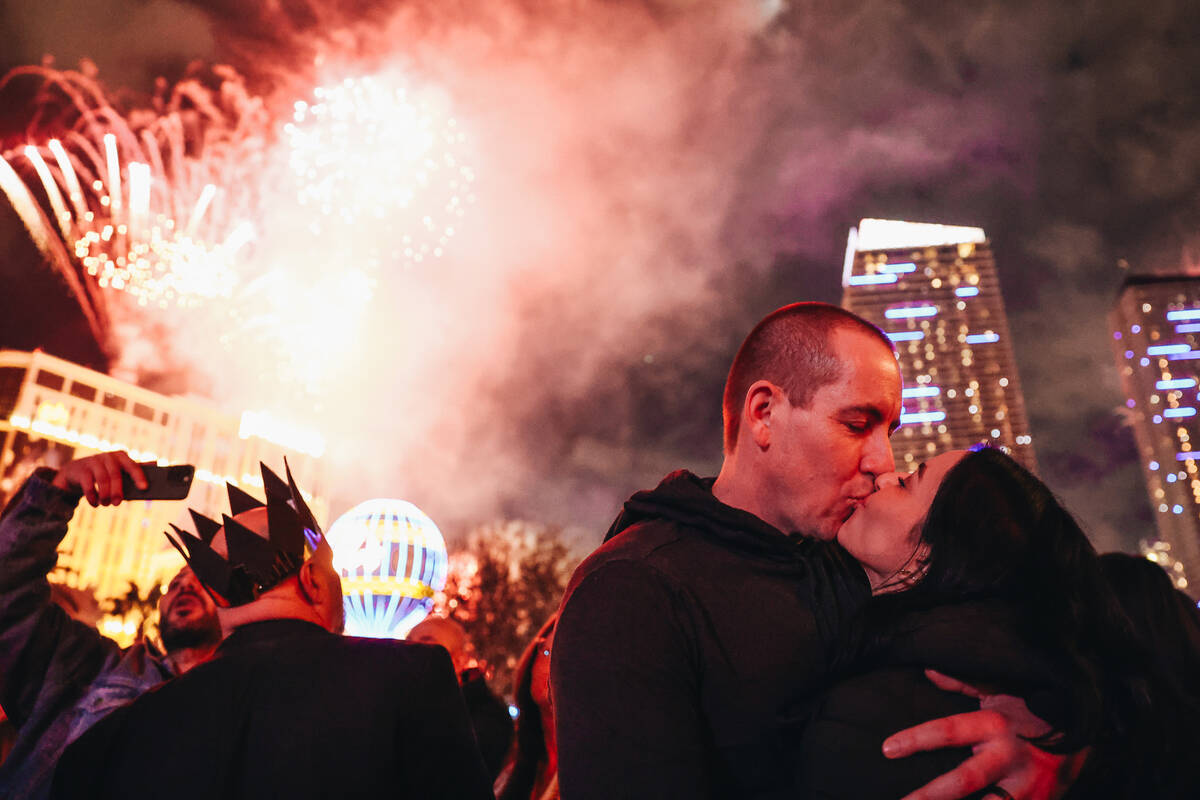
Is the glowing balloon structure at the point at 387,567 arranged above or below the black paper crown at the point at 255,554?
above

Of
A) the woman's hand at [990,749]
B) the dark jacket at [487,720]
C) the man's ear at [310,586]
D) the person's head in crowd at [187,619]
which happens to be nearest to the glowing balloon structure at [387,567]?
the dark jacket at [487,720]

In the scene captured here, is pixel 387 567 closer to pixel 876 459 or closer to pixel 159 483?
pixel 159 483

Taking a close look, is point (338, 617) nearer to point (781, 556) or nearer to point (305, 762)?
point (305, 762)

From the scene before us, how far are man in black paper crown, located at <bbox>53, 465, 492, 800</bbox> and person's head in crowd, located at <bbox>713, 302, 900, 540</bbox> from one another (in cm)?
133

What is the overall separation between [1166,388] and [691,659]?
13395 cm

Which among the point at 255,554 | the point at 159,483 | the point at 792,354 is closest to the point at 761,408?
the point at 792,354

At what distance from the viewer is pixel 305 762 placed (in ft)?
8.54

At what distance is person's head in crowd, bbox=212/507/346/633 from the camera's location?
122 inches

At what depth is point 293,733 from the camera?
104 inches

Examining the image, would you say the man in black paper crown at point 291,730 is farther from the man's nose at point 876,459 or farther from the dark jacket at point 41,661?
the man's nose at point 876,459

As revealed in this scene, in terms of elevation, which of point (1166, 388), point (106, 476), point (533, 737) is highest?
point (1166, 388)

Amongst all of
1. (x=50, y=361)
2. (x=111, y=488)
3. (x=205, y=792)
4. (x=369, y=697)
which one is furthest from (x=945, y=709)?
(x=50, y=361)

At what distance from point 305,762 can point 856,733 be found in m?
1.78

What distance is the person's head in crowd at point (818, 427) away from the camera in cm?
249
